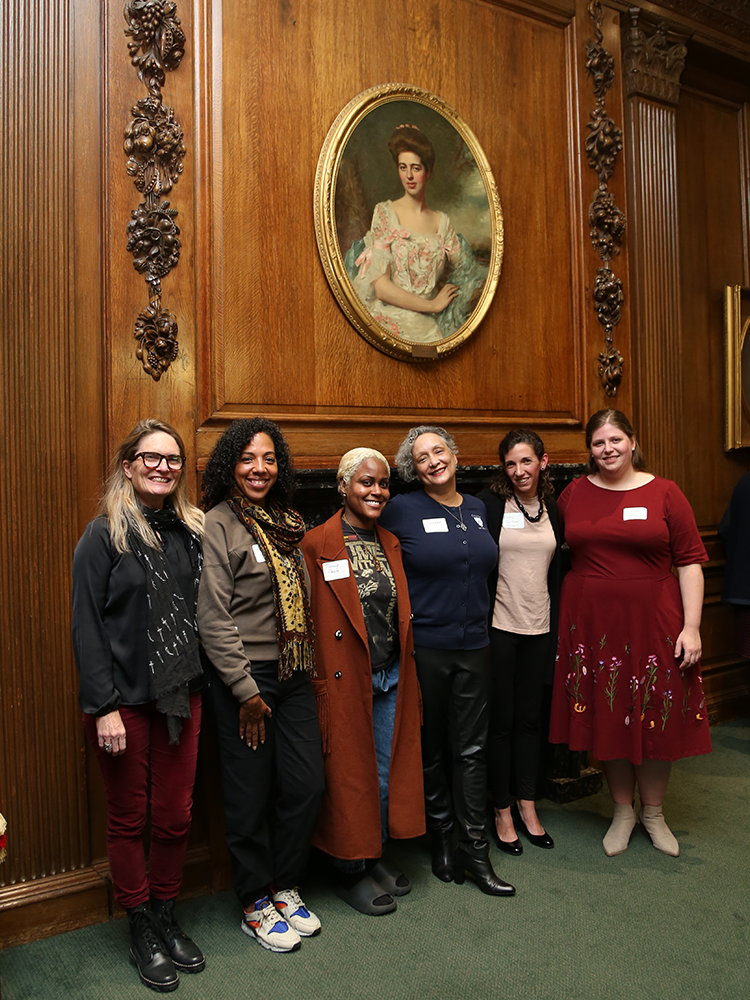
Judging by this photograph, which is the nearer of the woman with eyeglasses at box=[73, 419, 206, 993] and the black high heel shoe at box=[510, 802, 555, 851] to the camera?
the woman with eyeglasses at box=[73, 419, 206, 993]

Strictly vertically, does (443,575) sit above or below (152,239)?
below

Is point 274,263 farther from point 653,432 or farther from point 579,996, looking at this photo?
point 579,996

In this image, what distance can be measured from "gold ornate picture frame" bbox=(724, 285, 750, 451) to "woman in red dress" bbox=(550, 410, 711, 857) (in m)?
1.98

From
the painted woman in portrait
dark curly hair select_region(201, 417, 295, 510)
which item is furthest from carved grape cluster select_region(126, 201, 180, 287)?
the painted woman in portrait

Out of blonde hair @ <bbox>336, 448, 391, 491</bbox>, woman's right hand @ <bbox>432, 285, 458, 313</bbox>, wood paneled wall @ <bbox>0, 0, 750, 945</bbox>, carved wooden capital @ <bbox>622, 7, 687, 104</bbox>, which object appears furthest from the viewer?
carved wooden capital @ <bbox>622, 7, 687, 104</bbox>

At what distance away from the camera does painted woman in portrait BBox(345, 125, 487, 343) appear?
337cm

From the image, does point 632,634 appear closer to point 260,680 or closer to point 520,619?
→ point 520,619

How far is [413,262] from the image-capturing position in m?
3.48

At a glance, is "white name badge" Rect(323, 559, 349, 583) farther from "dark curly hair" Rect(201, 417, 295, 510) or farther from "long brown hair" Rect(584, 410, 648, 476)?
"long brown hair" Rect(584, 410, 648, 476)

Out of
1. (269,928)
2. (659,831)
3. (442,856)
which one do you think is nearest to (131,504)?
(269,928)

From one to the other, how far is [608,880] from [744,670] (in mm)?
2508

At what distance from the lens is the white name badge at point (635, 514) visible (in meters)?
3.07

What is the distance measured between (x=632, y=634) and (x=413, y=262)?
74.5 inches

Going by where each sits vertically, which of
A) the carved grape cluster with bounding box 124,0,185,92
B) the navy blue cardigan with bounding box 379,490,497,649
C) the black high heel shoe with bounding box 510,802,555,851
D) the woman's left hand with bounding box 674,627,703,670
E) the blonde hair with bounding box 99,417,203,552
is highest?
the carved grape cluster with bounding box 124,0,185,92
